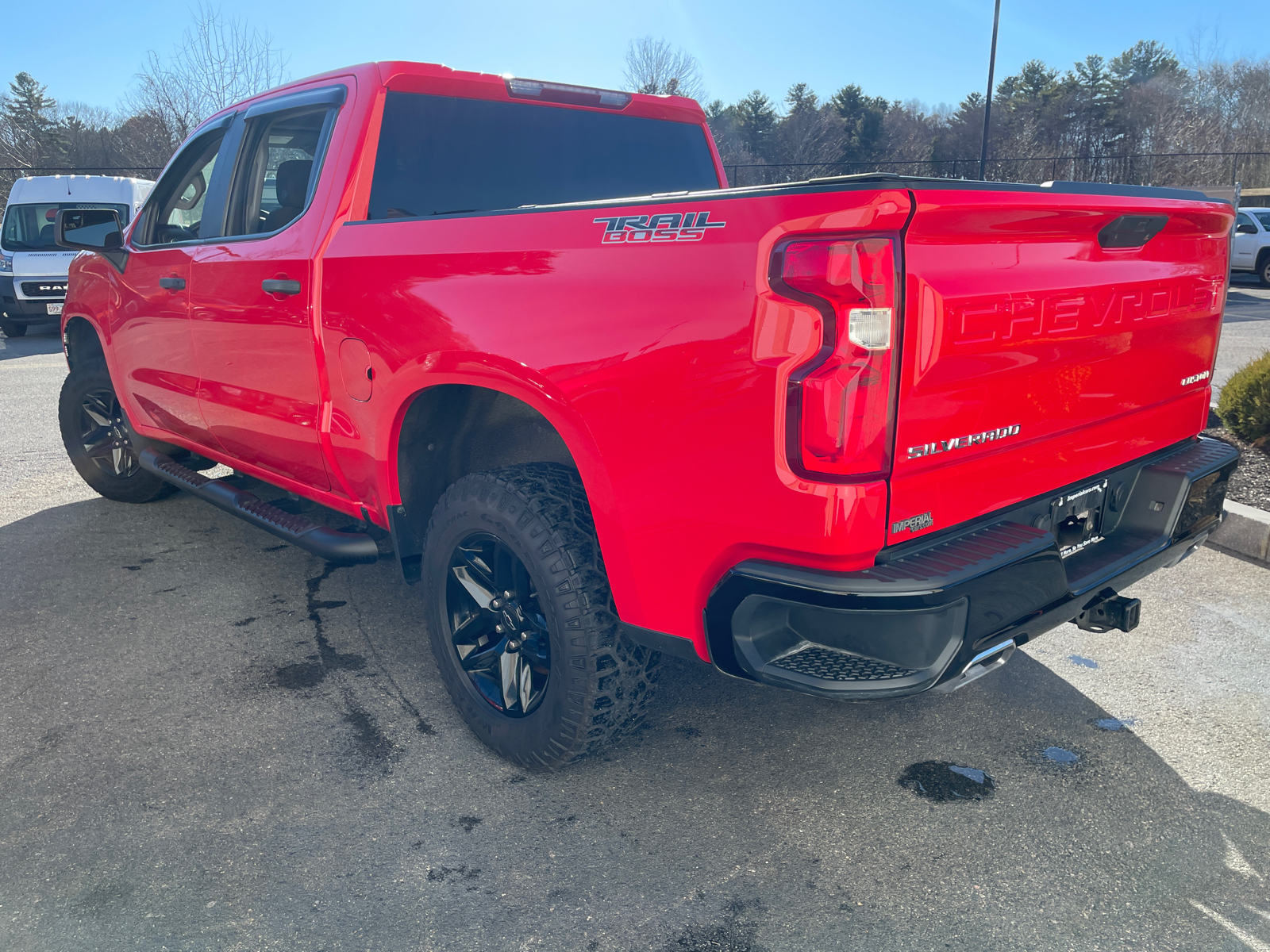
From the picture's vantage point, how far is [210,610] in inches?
163

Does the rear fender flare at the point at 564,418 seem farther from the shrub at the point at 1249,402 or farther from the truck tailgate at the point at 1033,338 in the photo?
the shrub at the point at 1249,402

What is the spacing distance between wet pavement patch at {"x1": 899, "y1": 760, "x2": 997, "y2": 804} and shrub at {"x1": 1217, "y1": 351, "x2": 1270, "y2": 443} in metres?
4.22

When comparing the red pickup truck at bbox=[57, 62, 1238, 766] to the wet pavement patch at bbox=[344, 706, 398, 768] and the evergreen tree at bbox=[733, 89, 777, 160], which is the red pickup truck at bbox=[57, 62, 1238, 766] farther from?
the evergreen tree at bbox=[733, 89, 777, 160]

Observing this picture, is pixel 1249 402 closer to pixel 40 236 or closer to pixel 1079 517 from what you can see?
pixel 1079 517

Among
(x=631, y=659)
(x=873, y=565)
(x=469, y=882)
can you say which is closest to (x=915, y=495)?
(x=873, y=565)

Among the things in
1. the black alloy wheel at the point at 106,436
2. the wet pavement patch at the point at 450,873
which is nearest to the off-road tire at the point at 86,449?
the black alloy wheel at the point at 106,436

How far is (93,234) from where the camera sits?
4.62 metres

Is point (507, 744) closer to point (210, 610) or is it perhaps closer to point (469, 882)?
point (469, 882)

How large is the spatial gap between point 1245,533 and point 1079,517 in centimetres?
264

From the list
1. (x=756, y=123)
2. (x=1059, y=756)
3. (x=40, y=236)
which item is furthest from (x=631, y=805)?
(x=756, y=123)

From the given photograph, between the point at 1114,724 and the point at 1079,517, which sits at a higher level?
the point at 1079,517

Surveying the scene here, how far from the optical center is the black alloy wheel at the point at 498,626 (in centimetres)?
283

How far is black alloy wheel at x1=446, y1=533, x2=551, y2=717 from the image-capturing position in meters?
2.83

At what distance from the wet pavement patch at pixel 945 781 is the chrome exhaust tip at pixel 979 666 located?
65 centimetres
